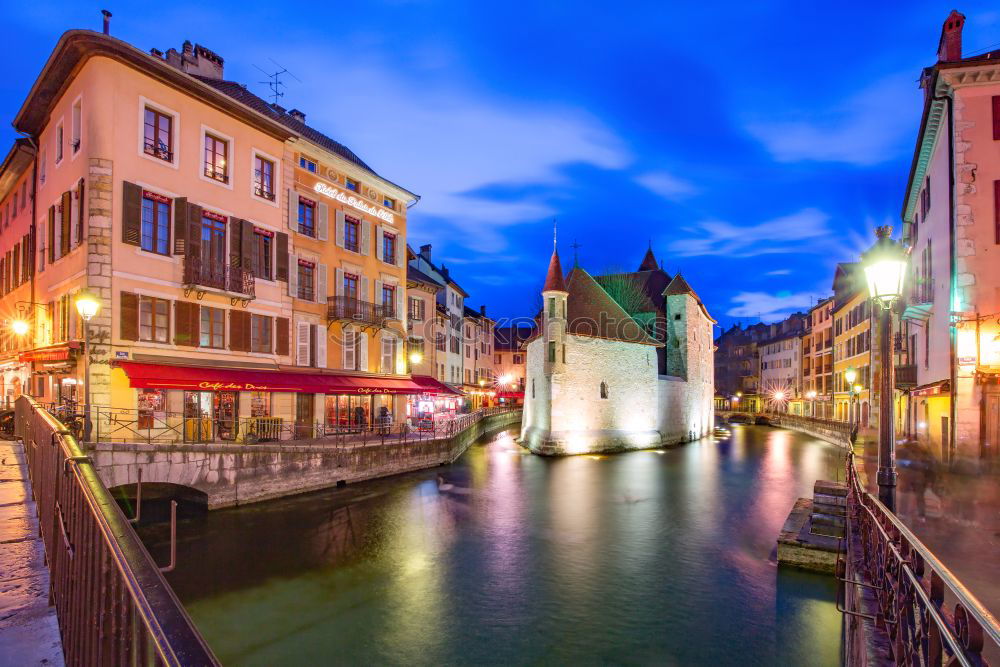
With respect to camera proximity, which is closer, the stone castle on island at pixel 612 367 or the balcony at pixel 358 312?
the balcony at pixel 358 312

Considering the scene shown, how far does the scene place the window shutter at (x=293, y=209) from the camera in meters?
24.3

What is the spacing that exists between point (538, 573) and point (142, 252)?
1564 cm

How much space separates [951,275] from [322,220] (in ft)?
75.7

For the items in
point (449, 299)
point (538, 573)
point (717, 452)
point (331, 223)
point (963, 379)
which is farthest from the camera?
point (449, 299)

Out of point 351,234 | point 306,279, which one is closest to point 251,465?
point 306,279

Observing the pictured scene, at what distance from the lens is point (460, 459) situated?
31.2m

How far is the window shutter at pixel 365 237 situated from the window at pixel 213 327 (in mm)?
8433

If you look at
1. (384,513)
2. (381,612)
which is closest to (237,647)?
(381,612)

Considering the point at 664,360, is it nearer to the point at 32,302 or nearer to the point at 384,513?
the point at 384,513

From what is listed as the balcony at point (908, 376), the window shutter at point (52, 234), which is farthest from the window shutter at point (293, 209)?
the balcony at point (908, 376)

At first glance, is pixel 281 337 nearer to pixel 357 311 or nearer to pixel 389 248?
pixel 357 311

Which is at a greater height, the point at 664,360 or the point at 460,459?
the point at 664,360

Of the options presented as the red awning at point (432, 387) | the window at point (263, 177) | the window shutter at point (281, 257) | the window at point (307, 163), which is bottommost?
the red awning at point (432, 387)

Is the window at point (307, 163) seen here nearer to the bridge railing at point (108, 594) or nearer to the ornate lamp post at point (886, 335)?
the ornate lamp post at point (886, 335)
